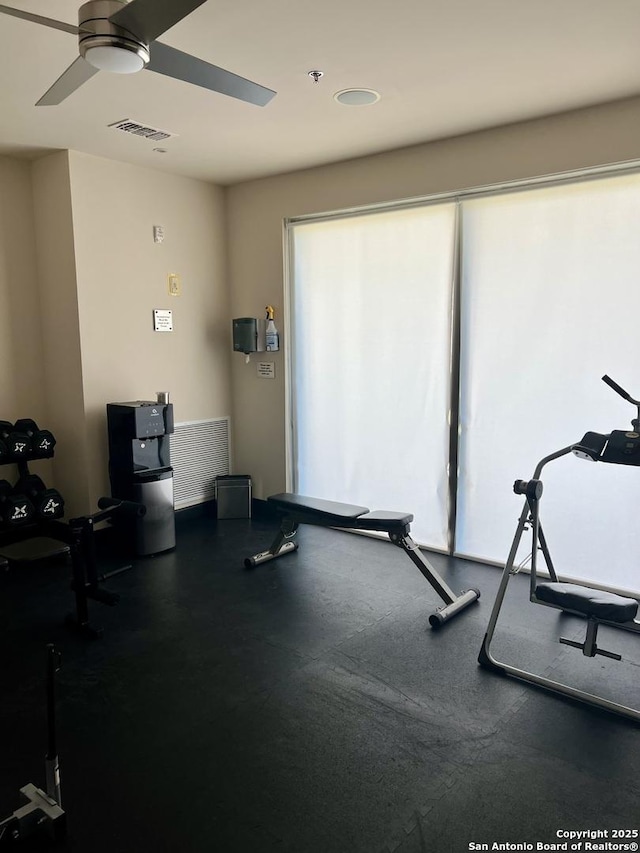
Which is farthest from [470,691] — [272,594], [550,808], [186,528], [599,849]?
[186,528]

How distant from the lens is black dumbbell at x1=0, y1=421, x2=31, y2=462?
3.86 m

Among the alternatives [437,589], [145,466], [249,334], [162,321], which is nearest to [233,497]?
[145,466]

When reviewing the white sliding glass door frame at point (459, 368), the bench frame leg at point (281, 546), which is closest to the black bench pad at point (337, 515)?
the bench frame leg at point (281, 546)

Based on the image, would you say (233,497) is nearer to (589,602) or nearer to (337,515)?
(337,515)

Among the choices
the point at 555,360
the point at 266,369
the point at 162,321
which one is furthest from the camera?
the point at 266,369

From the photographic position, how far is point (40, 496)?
13.0 ft

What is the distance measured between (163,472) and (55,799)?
2.56m

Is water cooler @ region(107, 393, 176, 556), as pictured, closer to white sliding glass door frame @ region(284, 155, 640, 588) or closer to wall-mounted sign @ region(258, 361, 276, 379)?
wall-mounted sign @ region(258, 361, 276, 379)

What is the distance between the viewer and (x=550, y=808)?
1919mm

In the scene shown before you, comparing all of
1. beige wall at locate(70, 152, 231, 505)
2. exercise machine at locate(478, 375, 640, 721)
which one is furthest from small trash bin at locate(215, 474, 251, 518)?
exercise machine at locate(478, 375, 640, 721)

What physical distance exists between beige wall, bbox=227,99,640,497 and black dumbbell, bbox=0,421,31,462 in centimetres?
182

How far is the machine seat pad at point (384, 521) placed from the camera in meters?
3.31

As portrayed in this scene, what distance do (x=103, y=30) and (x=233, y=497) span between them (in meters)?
3.73

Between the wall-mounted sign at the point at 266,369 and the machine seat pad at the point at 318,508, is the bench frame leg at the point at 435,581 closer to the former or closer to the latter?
the machine seat pad at the point at 318,508
